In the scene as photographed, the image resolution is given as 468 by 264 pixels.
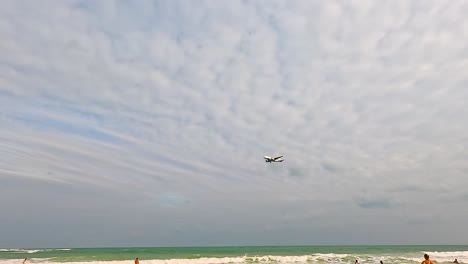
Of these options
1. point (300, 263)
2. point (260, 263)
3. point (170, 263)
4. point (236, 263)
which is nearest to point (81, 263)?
point (170, 263)

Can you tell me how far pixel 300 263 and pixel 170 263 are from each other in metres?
16.9

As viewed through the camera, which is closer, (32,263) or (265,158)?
(265,158)

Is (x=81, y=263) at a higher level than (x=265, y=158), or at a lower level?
lower

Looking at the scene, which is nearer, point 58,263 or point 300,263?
point 300,263

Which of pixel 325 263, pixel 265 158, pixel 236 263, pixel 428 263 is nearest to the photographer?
pixel 428 263

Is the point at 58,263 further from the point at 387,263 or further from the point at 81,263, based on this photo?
the point at 387,263

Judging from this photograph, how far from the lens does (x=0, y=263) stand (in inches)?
1901

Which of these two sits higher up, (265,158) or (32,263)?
(265,158)

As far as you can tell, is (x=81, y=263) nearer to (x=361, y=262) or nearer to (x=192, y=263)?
(x=192, y=263)

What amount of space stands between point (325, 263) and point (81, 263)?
30.8 metres

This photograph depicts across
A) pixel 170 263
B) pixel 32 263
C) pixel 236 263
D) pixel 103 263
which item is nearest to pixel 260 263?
pixel 236 263

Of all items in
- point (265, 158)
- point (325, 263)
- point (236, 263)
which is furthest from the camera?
point (236, 263)

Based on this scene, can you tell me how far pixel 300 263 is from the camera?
46344 mm

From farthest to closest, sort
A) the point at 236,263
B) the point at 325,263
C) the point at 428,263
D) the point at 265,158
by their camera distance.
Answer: the point at 236,263
the point at 325,263
the point at 265,158
the point at 428,263
